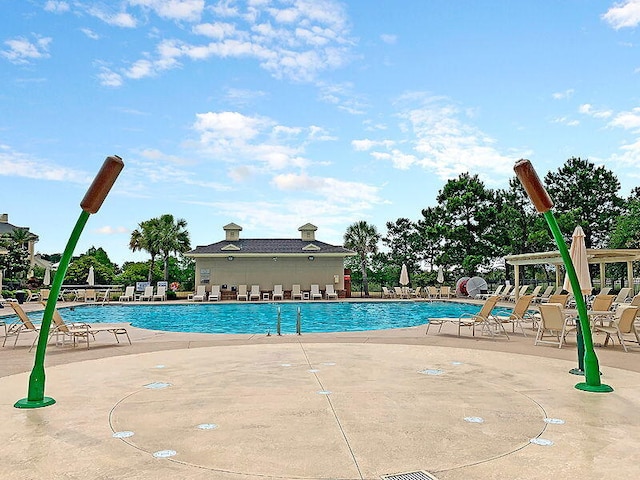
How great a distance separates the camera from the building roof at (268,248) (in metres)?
30.5

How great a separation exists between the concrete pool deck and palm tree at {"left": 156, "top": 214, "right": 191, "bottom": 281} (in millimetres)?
28583

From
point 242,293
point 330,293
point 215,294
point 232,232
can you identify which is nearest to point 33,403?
point 215,294

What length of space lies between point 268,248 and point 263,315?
11.4 meters

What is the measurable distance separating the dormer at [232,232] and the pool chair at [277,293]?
18.0ft

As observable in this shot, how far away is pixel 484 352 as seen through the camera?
8.51m

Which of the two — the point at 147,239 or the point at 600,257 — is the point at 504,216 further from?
the point at 147,239

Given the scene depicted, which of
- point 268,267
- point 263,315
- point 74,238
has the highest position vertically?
point 268,267

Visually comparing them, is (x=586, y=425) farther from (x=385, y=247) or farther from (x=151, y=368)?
(x=385, y=247)

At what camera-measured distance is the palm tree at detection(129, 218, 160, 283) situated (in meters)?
35.7

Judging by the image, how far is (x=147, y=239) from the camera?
36000 millimetres

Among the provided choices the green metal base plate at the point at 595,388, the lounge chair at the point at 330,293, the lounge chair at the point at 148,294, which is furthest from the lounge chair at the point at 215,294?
the green metal base plate at the point at 595,388

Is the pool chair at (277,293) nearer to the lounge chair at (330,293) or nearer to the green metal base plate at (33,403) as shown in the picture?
the lounge chair at (330,293)

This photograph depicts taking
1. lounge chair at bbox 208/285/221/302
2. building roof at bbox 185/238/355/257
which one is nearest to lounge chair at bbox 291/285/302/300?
building roof at bbox 185/238/355/257

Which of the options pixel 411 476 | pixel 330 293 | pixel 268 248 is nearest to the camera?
pixel 411 476
